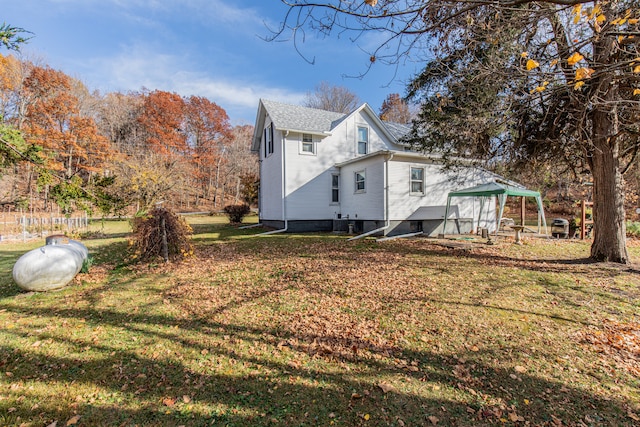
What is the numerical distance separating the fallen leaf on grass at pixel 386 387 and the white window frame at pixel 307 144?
44.2ft

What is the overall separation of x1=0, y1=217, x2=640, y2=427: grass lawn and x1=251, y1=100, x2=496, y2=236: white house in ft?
21.6

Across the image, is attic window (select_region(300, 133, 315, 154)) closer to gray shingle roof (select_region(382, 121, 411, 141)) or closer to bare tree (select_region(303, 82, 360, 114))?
gray shingle roof (select_region(382, 121, 411, 141))

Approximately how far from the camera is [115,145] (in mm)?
28625

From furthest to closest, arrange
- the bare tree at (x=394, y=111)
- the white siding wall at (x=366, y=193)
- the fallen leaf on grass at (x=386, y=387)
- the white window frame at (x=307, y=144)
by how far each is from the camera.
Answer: the bare tree at (x=394, y=111) < the white window frame at (x=307, y=144) < the white siding wall at (x=366, y=193) < the fallen leaf on grass at (x=386, y=387)

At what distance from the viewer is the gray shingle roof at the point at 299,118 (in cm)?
1510

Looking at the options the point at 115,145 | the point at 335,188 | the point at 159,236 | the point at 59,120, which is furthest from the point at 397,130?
the point at 115,145

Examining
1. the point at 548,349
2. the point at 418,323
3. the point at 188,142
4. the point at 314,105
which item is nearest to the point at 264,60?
the point at 418,323

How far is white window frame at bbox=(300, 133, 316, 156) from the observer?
15.3 metres

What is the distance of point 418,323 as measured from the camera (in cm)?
413

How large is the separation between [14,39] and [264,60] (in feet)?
28.1

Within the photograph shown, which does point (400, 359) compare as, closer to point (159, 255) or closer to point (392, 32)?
point (392, 32)

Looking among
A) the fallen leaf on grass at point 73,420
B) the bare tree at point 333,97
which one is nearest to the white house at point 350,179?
the fallen leaf on grass at point 73,420

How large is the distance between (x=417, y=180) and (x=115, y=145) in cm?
3017

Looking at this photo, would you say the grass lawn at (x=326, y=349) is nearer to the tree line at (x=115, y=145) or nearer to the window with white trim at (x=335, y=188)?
the tree line at (x=115, y=145)
